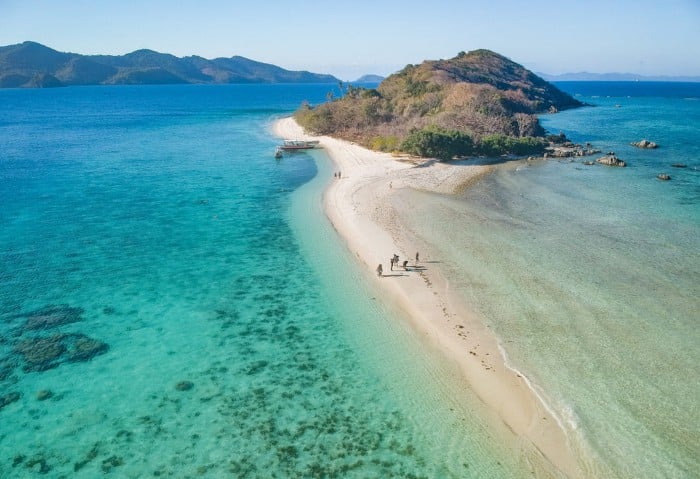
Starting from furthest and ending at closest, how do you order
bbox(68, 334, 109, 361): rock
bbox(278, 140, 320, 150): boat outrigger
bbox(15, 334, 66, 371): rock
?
bbox(278, 140, 320, 150): boat outrigger → bbox(68, 334, 109, 361): rock → bbox(15, 334, 66, 371): rock

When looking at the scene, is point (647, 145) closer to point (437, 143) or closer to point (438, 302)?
point (437, 143)

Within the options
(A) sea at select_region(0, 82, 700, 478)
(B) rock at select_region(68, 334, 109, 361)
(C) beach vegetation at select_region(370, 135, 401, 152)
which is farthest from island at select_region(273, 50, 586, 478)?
(B) rock at select_region(68, 334, 109, 361)

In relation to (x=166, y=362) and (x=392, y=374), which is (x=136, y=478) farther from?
(x=392, y=374)

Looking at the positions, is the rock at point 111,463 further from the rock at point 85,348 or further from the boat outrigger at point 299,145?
the boat outrigger at point 299,145

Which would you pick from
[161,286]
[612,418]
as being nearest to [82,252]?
[161,286]

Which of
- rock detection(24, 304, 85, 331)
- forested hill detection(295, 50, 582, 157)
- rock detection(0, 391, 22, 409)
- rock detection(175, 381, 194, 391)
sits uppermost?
forested hill detection(295, 50, 582, 157)

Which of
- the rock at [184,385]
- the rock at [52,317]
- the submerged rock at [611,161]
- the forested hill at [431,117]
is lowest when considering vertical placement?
the rock at [184,385]

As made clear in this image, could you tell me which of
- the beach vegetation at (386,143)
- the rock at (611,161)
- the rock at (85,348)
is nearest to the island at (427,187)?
the beach vegetation at (386,143)

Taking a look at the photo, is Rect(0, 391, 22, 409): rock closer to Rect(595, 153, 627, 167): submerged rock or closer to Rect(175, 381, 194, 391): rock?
Rect(175, 381, 194, 391): rock
